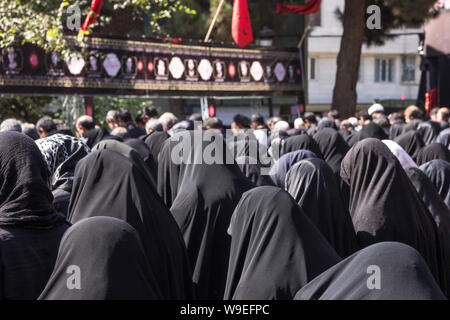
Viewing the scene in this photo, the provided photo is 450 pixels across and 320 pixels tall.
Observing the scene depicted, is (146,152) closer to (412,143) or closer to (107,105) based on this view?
(412,143)

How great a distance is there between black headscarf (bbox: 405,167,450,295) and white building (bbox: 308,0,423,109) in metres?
29.5

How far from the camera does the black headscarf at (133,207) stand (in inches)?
127

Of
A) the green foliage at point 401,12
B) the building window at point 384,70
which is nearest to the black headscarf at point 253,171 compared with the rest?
the green foliage at point 401,12

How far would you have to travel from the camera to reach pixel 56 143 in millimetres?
4430

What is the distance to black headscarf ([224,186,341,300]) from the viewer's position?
2.81 m

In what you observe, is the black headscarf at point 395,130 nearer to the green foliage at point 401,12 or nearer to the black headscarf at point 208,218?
the green foliage at point 401,12

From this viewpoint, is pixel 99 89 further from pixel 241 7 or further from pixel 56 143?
pixel 56 143

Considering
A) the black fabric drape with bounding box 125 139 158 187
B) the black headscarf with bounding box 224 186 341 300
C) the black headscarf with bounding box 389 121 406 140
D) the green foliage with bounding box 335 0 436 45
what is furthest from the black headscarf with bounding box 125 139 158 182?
the green foliage with bounding box 335 0 436 45

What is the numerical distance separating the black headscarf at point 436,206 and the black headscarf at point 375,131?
4.12 m

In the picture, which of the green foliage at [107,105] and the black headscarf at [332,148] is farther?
the green foliage at [107,105]

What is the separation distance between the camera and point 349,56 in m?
13.5
